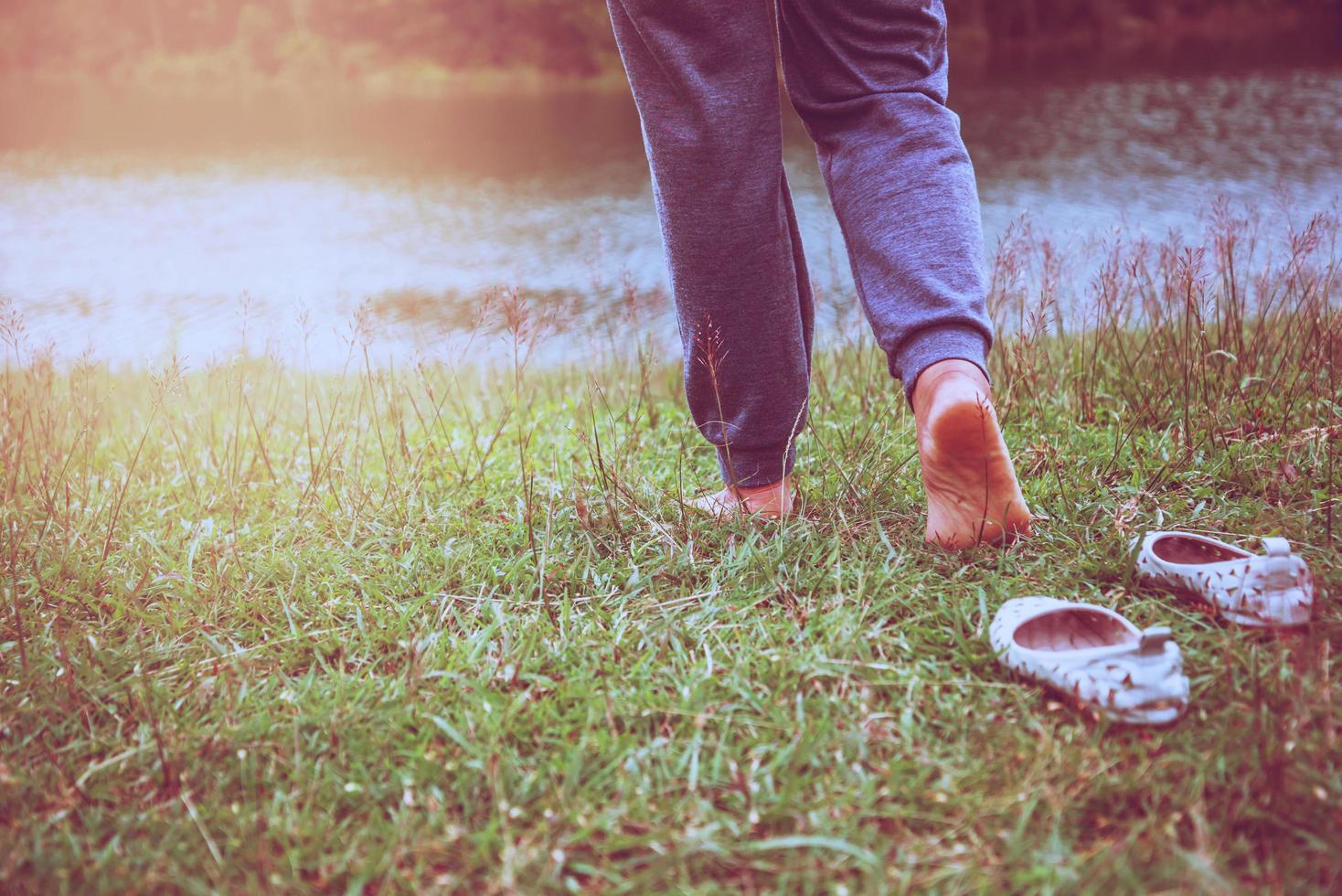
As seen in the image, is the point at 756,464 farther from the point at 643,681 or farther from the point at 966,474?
the point at 643,681

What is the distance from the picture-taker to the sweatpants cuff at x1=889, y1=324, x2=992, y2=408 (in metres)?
1.27

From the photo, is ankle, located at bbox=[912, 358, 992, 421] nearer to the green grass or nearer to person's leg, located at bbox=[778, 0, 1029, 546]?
person's leg, located at bbox=[778, 0, 1029, 546]

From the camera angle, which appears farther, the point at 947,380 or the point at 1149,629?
the point at 947,380

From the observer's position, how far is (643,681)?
1.10 meters

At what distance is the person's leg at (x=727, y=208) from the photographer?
129 cm

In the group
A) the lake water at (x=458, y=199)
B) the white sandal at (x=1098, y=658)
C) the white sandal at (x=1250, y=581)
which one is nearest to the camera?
the white sandal at (x=1098, y=658)

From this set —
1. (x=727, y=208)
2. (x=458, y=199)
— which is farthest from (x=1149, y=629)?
(x=458, y=199)

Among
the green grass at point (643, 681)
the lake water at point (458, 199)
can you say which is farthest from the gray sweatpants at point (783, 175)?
the lake water at point (458, 199)

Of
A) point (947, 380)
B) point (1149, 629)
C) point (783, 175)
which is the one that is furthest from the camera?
point (783, 175)

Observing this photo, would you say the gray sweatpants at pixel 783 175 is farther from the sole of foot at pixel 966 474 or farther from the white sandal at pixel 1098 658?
the white sandal at pixel 1098 658

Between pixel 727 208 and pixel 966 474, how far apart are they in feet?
1.64

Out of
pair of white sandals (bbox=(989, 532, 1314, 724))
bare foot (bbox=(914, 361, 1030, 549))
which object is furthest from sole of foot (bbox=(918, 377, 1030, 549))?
pair of white sandals (bbox=(989, 532, 1314, 724))

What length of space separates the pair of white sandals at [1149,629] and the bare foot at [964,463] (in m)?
0.18

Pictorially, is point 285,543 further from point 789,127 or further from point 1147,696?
point 789,127
